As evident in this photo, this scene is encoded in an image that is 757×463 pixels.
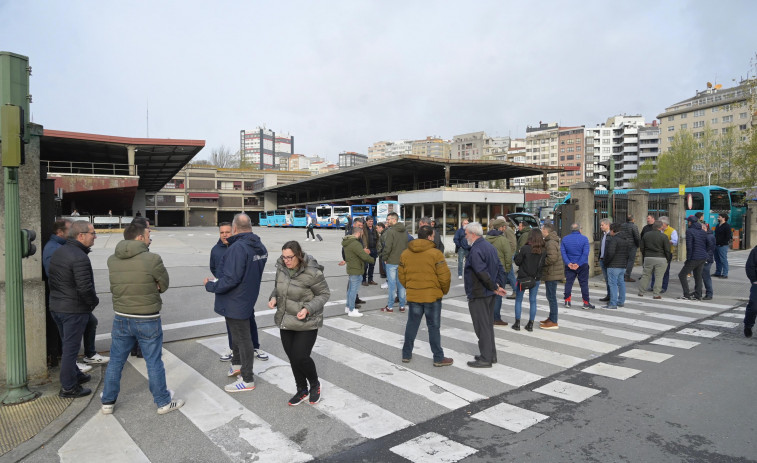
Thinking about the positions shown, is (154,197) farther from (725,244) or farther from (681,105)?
(681,105)

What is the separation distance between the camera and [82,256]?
477 centimetres

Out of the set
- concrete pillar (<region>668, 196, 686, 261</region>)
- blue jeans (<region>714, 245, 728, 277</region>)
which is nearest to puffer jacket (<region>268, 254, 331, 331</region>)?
blue jeans (<region>714, 245, 728, 277</region>)

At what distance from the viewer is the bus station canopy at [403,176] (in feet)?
149

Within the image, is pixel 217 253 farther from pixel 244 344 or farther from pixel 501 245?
pixel 501 245

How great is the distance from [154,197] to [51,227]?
82751 mm

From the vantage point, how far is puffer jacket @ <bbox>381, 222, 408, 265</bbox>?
9195 mm

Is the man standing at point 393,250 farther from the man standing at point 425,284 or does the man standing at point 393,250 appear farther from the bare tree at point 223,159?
the bare tree at point 223,159

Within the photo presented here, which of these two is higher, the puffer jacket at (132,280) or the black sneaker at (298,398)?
the puffer jacket at (132,280)

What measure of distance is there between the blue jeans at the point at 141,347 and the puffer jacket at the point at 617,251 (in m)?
8.63

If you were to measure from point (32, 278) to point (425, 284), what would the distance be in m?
4.57

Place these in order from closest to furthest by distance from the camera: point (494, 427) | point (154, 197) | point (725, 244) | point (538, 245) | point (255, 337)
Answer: point (494, 427)
point (255, 337)
point (538, 245)
point (725, 244)
point (154, 197)

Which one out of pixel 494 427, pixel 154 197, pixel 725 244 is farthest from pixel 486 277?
pixel 154 197

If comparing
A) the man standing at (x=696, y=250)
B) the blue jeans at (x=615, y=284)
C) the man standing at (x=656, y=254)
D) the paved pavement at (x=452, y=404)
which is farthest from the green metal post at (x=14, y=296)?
the man standing at (x=696, y=250)

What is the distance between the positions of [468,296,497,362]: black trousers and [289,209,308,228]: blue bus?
178 feet
